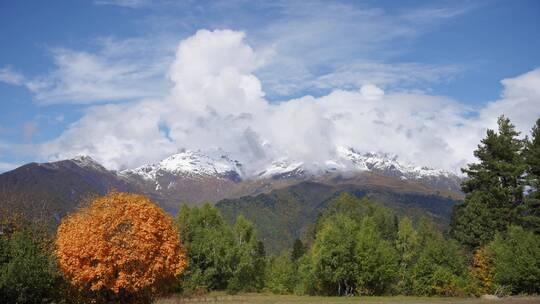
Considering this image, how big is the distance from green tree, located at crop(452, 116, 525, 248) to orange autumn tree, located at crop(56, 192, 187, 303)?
147ft

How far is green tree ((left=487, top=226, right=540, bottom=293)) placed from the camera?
5112cm

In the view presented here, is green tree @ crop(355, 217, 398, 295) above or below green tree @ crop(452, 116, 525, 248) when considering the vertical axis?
below

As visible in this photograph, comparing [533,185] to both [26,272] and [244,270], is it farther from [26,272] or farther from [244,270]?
[26,272]

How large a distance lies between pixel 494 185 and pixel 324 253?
24.5 metres

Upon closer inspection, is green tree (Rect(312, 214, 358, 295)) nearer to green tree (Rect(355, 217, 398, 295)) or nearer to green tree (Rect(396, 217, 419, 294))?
green tree (Rect(355, 217, 398, 295))

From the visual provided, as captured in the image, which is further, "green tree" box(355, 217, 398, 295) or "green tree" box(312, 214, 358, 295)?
"green tree" box(355, 217, 398, 295)

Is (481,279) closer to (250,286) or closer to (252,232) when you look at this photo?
(250,286)

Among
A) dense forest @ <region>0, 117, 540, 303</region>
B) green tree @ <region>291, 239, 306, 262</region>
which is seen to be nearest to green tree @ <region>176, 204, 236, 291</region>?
dense forest @ <region>0, 117, 540, 303</region>

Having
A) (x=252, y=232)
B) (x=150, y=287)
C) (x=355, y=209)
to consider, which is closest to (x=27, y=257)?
(x=150, y=287)

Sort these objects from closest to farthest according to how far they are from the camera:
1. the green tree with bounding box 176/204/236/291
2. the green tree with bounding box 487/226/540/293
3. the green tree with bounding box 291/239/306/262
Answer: the green tree with bounding box 487/226/540/293 < the green tree with bounding box 176/204/236/291 < the green tree with bounding box 291/239/306/262

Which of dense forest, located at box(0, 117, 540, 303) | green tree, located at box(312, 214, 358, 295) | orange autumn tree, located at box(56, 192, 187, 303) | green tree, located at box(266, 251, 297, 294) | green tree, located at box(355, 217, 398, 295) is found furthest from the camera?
green tree, located at box(266, 251, 297, 294)

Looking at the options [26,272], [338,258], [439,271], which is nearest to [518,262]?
[439,271]

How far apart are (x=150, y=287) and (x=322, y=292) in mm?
46097

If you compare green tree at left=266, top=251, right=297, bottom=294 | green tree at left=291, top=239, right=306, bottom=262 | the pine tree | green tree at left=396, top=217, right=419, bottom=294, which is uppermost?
the pine tree
